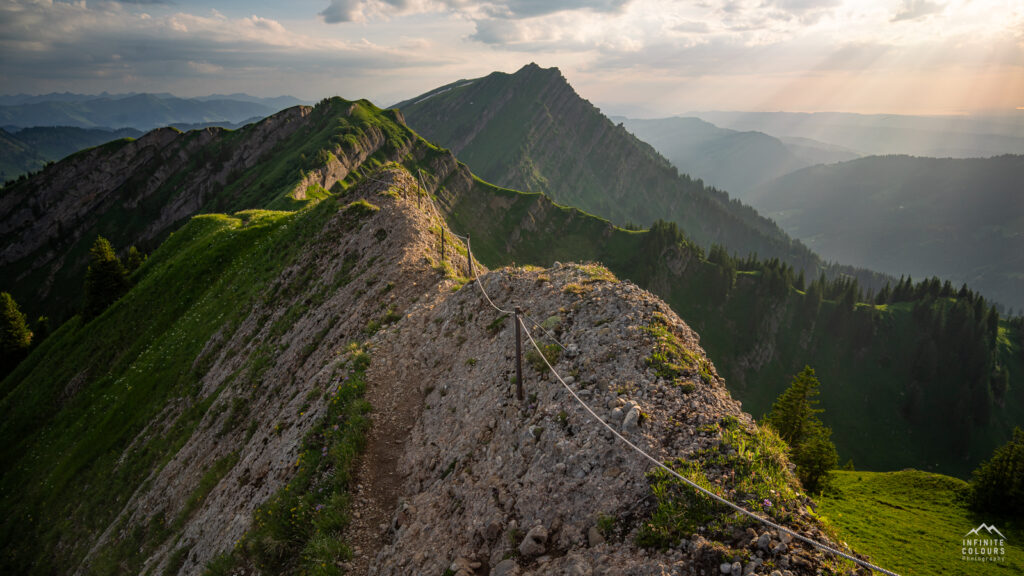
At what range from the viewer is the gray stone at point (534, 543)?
9867 millimetres

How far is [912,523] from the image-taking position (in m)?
29.0

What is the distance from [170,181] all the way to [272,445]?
200 meters

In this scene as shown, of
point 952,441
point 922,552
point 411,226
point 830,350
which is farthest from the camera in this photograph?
point 830,350

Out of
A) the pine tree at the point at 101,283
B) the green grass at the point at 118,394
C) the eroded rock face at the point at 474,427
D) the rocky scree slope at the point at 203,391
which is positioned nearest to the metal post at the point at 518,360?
the eroded rock face at the point at 474,427

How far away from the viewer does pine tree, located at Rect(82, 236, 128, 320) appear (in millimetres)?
59719

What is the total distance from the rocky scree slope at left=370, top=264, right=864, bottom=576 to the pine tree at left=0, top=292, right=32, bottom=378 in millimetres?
87439

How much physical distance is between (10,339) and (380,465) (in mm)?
87868

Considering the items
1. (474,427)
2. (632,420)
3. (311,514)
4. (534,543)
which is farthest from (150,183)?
(632,420)

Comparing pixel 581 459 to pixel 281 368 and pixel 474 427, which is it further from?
pixel 281 368

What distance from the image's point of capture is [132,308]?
160ft

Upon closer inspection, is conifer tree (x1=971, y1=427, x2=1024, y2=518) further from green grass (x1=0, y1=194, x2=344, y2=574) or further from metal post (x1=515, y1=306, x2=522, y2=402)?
green grass (x1=0, y1=194, x2=344, y2=574)

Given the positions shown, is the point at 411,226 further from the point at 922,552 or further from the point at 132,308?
the point at 132,308

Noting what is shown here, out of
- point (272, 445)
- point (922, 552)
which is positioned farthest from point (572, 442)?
point (922, 552)

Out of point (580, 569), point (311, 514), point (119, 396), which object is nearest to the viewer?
point (580, 569)
